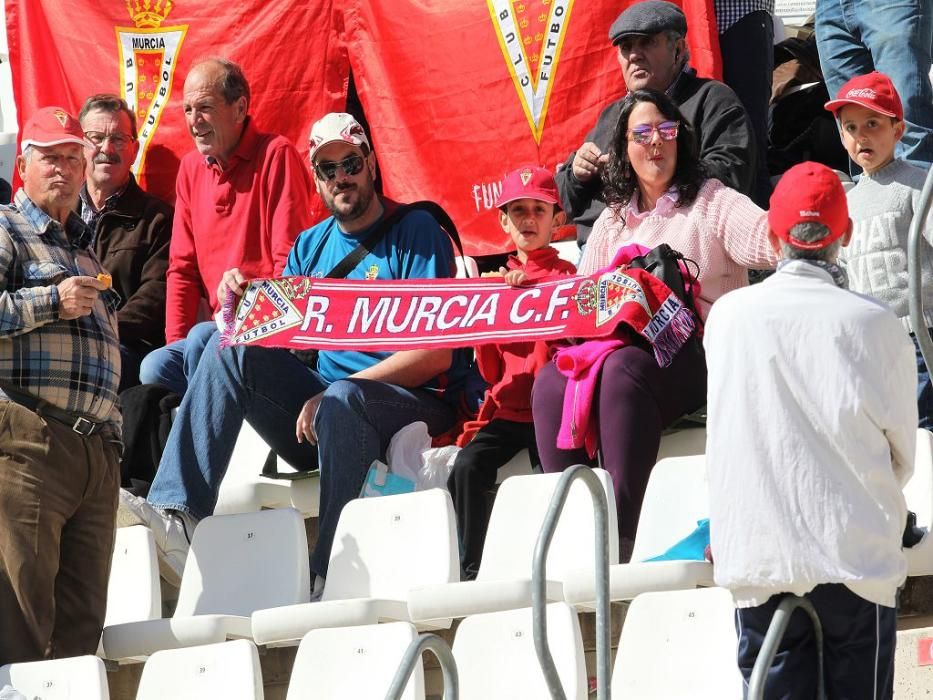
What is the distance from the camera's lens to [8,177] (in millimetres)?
8484

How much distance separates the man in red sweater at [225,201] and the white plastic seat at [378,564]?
1.67m

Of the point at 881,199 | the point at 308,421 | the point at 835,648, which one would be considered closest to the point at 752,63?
the point at 881,199

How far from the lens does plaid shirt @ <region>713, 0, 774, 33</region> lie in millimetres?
6711

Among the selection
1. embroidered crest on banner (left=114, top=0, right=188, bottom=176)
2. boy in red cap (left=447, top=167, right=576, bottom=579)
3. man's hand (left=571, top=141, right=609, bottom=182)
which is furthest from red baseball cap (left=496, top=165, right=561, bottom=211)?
embroidered crest on banner (left=114, top=0, right=188, bottom=176)

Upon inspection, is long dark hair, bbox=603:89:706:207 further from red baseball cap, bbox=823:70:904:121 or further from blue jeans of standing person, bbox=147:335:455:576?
blue jeans of standing person, bbox=147:335:455:576

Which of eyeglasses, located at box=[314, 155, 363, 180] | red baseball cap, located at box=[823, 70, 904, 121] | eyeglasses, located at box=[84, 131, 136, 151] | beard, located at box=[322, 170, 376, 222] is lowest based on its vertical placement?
beard, located at box=[322, 170, 376, 222]

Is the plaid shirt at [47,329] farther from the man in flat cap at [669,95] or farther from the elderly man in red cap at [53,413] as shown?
the man in flat cap at [669,95]

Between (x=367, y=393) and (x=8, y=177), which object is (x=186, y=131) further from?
(x=367, y=393)

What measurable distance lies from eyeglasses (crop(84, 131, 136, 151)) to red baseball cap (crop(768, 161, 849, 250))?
14.2 ft

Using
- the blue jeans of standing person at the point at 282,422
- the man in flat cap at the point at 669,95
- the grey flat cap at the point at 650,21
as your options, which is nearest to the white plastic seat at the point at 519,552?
the blue jeans of standing person at the point at 282,422

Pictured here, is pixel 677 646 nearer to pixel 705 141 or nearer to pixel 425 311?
pixel 425 311

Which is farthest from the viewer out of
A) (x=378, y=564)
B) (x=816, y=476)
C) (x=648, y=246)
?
(x=648, y=246)

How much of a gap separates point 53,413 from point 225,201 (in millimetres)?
1980

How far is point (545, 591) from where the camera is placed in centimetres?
340
